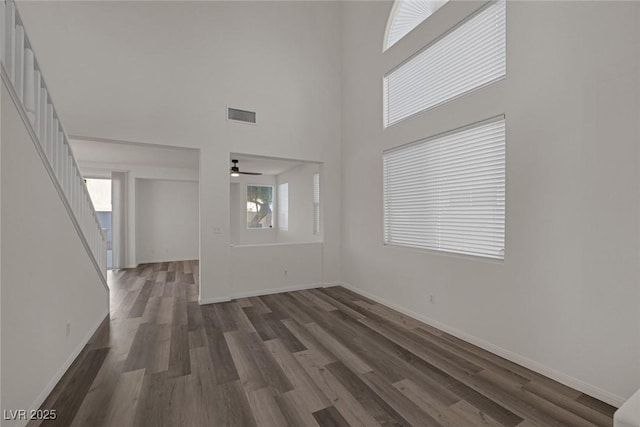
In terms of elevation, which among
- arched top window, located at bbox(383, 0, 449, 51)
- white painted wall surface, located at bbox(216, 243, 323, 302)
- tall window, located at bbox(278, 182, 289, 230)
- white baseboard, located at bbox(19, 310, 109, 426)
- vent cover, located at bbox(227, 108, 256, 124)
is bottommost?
white baseboard, located at bbox(19, 310, 109, 426)

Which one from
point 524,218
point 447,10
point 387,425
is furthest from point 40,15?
point 524,218

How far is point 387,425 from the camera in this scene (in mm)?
1684

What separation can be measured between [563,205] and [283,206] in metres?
6.75

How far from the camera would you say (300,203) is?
702cm

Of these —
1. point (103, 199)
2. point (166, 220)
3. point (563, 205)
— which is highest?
point (103, 199)

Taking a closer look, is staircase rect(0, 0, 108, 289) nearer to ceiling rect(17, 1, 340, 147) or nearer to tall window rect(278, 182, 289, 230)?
ceiling rect(17, 1, 340, 147)

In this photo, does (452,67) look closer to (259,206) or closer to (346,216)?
(346,216)

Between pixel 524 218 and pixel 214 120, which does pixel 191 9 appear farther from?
pixel 524 218

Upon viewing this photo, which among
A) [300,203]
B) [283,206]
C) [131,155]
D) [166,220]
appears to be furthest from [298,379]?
[166,220]

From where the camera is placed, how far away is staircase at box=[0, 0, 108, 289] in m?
1.72

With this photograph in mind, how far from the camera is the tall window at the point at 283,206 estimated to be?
7.88m

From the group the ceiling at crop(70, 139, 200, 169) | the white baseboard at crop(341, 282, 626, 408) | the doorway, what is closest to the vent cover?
the ceiling at crop(70, 139, 200, 169)

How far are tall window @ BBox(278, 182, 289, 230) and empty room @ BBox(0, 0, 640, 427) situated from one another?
305 centimetres

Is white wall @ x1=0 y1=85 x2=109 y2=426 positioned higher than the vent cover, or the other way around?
the vent cover
